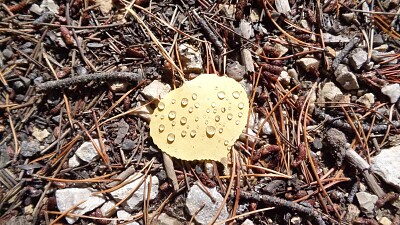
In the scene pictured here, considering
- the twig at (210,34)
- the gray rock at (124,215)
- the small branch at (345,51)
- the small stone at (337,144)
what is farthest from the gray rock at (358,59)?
the gray rock at (124,215)

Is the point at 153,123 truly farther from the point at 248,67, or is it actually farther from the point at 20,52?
the point at 20,52

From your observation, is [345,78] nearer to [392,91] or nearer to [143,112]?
[392,91]

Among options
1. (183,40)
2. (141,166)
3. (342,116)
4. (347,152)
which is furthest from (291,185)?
(183,40)

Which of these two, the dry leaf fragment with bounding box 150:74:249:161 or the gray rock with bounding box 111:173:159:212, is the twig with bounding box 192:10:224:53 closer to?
the dry leaf fragment with bounding box 150:74:249:161

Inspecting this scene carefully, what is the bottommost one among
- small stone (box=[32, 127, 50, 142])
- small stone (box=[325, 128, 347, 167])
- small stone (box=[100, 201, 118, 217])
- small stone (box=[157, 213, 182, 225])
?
small stone (box=[157, 213, 182, 225])

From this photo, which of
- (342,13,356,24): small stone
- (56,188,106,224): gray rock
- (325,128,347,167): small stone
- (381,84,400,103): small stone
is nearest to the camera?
(56,188,106,224): gray rock

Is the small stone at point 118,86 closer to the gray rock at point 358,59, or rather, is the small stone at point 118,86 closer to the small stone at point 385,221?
the gray rock at point 358,59

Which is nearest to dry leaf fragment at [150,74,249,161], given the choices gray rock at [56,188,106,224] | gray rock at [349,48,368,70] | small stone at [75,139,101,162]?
small stone at [75,139,101,162]

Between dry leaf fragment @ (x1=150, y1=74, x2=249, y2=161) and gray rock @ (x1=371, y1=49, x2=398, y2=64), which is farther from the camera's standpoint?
gray rock @ (x1=371, y1=49, x2=398, y2=64)
